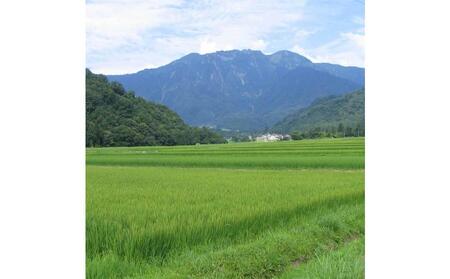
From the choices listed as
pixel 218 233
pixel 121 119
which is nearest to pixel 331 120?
pixel 121 119

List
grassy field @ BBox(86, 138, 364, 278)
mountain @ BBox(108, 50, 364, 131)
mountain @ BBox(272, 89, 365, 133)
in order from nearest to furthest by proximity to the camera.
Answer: grassy field @ BBox(86, 138, 364, 278) → mountain @ BBox(272, 89, 365, 133) → mountain @ BBox(108, 50, 364, 131)

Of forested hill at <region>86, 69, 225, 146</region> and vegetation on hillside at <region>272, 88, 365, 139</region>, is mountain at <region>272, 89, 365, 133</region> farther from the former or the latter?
forested hill at <region>86, 69, 225, 146</region>

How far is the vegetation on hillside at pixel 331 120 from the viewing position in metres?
53.2

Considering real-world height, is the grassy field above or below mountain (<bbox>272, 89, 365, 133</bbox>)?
below

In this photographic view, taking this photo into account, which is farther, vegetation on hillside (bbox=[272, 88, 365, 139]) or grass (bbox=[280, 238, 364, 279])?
vegetation on hillside (bbox=[272, 88, 365, 139])

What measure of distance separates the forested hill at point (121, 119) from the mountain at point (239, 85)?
47461 mm

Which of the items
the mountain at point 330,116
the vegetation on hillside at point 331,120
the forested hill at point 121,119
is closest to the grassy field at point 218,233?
the forested hill at point 121,119

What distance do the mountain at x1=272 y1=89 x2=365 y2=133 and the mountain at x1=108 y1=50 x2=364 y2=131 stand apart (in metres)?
14.5

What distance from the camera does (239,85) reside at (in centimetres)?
14575

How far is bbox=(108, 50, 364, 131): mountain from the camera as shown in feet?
344

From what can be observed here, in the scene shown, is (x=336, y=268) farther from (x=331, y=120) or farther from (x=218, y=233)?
(x=331, y=120)

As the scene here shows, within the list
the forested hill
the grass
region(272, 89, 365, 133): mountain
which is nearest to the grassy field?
the grass

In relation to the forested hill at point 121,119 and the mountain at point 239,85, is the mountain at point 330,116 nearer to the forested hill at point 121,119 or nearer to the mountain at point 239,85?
the mountain at point 239,85
